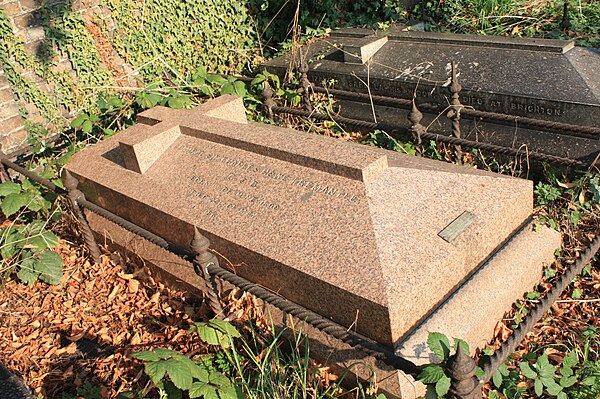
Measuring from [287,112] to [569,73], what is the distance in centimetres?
275

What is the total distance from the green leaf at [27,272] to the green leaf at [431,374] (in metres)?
3.62

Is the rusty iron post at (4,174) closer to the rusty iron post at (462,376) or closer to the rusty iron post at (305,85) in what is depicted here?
the rusty iron post at (305,85)

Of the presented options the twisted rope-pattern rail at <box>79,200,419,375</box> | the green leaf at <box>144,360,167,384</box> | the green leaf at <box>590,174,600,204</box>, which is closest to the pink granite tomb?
the twisted rope-pattern rail at <box>79,200,419,375</box>

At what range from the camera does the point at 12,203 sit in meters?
5.48

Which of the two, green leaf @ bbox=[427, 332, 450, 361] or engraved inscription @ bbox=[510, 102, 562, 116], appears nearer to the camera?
green leaf @ bbox=[427, 332, 450, 361]

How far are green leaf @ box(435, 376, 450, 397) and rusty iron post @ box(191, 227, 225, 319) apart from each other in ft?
5.24

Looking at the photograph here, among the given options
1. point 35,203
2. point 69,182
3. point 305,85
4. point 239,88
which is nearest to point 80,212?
point 69,182

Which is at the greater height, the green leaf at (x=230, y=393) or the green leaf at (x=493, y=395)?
the green leaf at (x=230, y=393)

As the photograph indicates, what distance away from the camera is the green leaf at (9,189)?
561 cm

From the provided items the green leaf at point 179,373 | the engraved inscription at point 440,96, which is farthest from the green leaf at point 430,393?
the engraved inscription at point 440,96

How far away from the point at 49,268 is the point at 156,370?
2.53m

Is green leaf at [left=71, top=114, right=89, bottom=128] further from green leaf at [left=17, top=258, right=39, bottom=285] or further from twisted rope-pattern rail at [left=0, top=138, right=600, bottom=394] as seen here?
twisted rope-pattern rail at [left=0, top=138, right=600, bottom=394]

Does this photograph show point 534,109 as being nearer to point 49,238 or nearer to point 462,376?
point 462,376

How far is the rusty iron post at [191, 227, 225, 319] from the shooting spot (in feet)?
12.1
